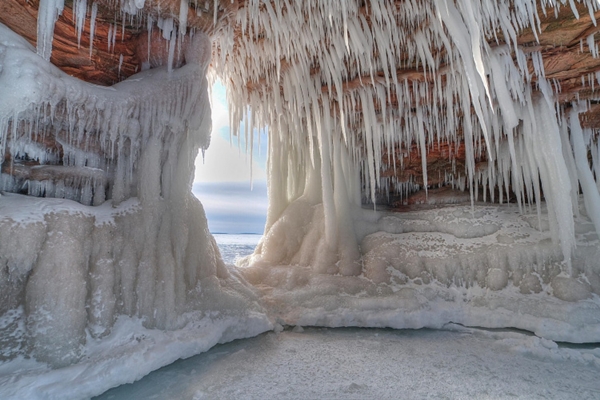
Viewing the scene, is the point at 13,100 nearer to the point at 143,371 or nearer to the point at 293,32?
the point at 143,371

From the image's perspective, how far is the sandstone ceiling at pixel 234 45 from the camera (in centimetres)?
337

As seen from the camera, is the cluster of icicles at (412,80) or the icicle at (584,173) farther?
the icicle at (584,173)

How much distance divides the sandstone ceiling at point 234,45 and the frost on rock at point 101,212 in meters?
0.41

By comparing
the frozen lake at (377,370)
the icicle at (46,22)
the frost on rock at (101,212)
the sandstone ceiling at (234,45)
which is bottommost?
the frozen lake at (377,370)

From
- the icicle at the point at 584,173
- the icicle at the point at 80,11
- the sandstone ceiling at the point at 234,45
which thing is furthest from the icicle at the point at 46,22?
the icicle at the point at 584,173

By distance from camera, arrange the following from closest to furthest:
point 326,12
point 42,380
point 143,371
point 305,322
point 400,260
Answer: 1. point 42,380
2. point 143,371
3. point 326,12
4. point 305,322
5. point 400,260

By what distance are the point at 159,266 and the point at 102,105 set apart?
1810mm

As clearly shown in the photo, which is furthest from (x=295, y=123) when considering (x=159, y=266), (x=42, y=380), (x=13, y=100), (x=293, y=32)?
(x=42, y=380)

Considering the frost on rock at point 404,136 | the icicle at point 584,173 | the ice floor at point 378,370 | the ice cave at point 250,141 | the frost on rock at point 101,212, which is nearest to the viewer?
the ice floor at point 378,370

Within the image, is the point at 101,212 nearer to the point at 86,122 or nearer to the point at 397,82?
the point at 86,122

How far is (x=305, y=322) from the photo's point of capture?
453 centimetres

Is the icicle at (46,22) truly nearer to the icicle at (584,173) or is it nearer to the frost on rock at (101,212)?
the frost on rock at (101,212)

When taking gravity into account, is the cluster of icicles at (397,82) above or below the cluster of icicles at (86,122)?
above

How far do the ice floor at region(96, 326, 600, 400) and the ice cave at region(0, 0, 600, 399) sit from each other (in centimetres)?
28
